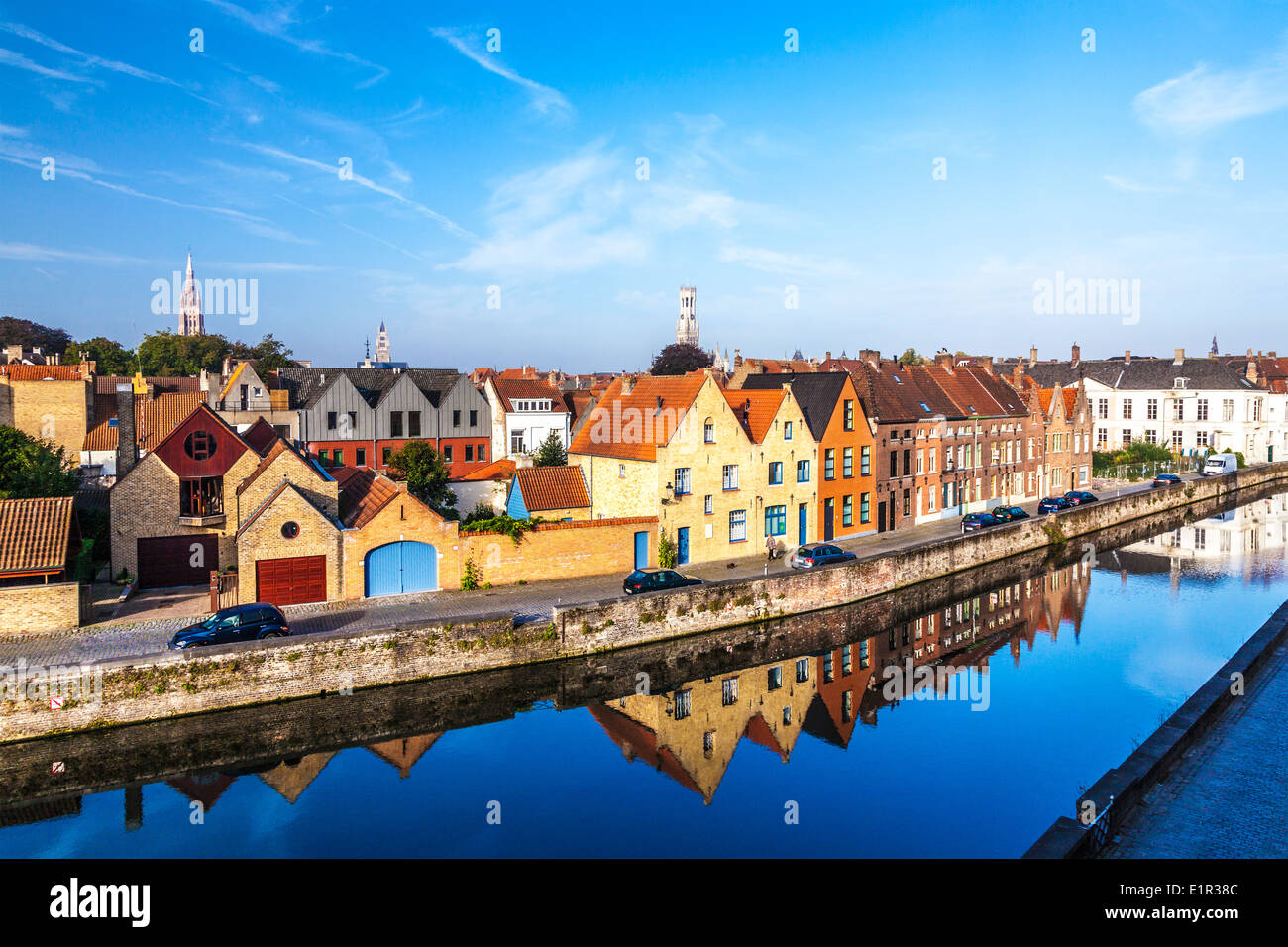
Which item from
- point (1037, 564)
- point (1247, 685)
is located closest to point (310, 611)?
point (1247, 685)

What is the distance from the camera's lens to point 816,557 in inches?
1318

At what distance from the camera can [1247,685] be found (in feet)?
65.0

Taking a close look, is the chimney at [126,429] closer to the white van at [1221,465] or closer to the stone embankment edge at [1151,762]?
the stone embankment edge at [1151,762]

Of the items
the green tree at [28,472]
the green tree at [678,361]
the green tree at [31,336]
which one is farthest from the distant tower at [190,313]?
the green tree at [28,472]

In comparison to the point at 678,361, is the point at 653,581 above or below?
below

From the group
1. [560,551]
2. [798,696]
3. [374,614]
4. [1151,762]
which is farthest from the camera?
[560,551]

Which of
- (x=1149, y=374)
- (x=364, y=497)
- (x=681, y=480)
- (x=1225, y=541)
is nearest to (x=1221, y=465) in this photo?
(x=1149, y=374)

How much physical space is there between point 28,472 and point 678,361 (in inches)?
3091

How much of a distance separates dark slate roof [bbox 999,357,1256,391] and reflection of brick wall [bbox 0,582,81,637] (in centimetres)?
7903

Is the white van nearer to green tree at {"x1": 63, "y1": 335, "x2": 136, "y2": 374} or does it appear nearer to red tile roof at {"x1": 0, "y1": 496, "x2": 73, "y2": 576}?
red tile roof at {"x1": 0, "y1": 496, "x2": 73, "y2": 576}

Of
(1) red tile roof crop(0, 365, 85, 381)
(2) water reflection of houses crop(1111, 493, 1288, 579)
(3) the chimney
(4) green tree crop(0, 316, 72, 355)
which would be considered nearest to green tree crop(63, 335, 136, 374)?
(4) green tree crop(0, 316, 72, 355)

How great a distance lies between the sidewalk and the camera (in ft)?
70.4

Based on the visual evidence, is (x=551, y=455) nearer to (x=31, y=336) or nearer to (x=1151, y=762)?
(x=1151, y=762)

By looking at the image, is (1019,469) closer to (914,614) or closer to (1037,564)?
(1037,564)
